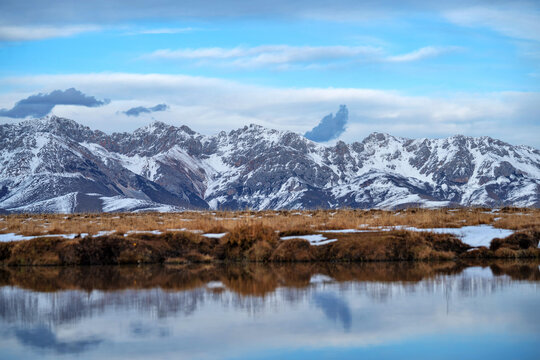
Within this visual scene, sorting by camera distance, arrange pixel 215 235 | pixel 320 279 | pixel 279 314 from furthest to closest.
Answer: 1. pixel 215 235
2. pixel 320 279
3. pixel 279 314

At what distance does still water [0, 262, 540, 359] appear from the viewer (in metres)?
14.4

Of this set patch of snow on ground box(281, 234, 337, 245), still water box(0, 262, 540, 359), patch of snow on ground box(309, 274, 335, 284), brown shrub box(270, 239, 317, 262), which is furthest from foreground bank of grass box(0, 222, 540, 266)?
patch of snow on ground box(309, 274, 335, 284)

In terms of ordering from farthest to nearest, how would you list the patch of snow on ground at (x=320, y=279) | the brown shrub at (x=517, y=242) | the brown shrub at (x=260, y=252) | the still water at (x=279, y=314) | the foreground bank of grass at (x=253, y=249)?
the brown shrub at (x=517, y=242)
the brown shrub at (x=260, y=252)
the foreground bank of grass at (x=253, y=249)
the patch of snow on ground at (x=320, y=279)
the still water at (x=279, y=314)

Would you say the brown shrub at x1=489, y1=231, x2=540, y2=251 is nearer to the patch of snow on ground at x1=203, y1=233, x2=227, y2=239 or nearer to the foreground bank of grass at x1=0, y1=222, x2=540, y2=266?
the foreground bank of grass at x1=0, y1=222, x2=540, y2=266

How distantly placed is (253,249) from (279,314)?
38.6ft

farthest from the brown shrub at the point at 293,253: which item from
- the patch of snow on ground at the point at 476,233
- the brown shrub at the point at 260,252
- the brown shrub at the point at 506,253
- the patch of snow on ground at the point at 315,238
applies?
the brown shrub at the point at 506,253

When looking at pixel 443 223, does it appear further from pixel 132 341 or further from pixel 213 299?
pixel 132 341

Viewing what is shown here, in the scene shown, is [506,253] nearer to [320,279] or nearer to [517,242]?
[517,242]

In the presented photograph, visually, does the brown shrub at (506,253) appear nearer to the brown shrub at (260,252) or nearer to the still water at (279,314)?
the still water at (279,314)

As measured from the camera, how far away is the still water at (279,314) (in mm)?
14391

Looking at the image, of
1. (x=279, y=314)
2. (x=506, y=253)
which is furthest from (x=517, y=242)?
(x=279, y=314)

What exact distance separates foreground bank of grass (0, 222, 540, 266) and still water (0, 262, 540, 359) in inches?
100

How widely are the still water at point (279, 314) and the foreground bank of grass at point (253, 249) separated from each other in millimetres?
2547

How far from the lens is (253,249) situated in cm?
2961
